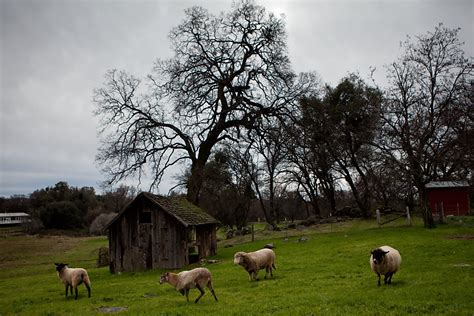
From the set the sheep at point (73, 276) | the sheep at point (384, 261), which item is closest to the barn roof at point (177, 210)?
the sheep at point (73, 276)

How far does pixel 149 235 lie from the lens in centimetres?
2648

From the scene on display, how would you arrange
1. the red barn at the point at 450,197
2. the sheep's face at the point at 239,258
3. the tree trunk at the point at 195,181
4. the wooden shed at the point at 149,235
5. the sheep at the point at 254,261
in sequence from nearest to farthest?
the sheep's face at the point at 239,258 < the sheep at the point at 254,261 < the wooden shed at the point at 149,235 < the tree trunk at the point at 195,181 < the red barn at the point at 450,197

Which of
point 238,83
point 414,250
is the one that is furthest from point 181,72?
point 414,250

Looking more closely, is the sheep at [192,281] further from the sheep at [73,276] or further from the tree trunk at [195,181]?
the tree trunk at [195,181]

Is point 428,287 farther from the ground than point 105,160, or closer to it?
closer to it

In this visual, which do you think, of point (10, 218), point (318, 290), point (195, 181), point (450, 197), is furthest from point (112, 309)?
point (10, 218)

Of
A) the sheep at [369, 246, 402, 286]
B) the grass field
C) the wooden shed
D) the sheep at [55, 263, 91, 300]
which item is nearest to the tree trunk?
the wooden shed

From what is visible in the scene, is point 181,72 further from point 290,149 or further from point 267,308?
point 267,308

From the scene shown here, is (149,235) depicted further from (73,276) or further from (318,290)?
(318,290)

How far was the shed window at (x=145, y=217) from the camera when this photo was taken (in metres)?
26.9

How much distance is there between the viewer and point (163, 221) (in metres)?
26.5

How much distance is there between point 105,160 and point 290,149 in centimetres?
1451

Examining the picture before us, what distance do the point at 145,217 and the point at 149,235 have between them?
4.48ft

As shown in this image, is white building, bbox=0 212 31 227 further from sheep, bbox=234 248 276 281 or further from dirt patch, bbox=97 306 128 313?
sheep, bbox=234 248 276 281
